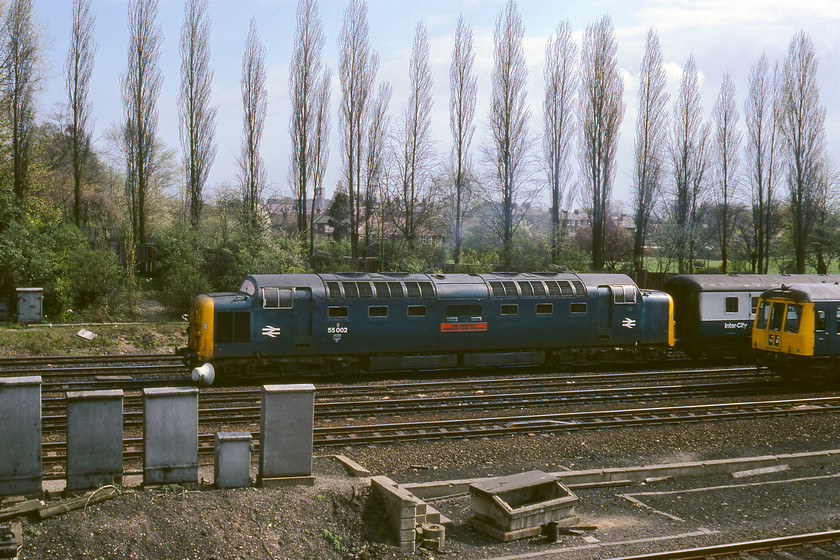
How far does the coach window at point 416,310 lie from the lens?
2223cm

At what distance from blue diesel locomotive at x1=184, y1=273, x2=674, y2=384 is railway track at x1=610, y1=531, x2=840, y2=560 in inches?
524

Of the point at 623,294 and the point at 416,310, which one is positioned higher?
the point at 623,294

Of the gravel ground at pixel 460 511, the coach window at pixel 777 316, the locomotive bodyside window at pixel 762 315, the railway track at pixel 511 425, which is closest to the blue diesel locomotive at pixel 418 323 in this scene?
the locomotive bodyside window at pixel 762 315

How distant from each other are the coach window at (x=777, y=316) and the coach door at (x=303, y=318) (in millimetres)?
13991

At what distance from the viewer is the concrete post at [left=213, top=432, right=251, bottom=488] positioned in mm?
10219

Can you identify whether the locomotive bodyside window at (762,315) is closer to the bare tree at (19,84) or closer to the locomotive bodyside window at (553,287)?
the locomotive bodyside window at (553,287)

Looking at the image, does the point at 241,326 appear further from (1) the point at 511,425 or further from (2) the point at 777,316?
(2) the point at 777,316

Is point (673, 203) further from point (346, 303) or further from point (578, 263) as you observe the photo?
point (346, 303)

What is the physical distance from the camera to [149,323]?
1225 inches

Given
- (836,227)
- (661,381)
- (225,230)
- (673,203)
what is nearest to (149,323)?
(225,230)

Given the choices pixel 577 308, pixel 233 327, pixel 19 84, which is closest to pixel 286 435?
pixel 233 327

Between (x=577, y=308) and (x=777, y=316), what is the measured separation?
6033 millimetres

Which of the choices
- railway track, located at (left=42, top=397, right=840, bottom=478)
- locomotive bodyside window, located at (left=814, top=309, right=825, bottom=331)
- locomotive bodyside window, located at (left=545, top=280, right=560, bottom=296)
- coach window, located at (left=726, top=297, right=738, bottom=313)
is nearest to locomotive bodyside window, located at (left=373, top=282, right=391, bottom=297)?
locomotive bodyside window, located at (left=545, top=280, right=560, bottom=296)

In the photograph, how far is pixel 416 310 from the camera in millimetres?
22312
